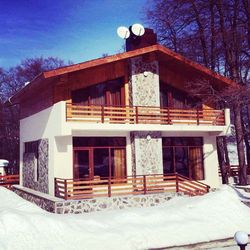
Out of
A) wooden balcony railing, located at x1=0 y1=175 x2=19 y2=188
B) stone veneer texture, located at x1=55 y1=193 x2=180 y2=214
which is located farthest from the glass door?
wooden balcony railing, located at x1=0 y1=175 x2=19 y2=188

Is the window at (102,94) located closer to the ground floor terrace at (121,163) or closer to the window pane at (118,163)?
the ground floor terrace at (121,163)

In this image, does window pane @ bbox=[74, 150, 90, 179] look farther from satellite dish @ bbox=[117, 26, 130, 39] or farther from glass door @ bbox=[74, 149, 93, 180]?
satellite dish @ bbox=[117, 26, 130, 39]

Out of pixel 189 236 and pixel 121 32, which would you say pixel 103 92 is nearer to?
pixel 121 32

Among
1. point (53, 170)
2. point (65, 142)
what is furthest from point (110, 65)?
point (53, 170)

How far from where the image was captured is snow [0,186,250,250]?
9.98 metres

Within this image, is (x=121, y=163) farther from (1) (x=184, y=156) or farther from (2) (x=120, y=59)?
(2) (x=120, y=59)

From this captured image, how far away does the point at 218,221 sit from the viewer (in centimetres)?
1249

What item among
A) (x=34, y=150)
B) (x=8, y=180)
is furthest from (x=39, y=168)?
(x=8, y=180)

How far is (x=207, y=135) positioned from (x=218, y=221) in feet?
28.9

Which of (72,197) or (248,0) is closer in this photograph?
(72,197)

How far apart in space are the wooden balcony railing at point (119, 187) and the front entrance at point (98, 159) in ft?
1.28

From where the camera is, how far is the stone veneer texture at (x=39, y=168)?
18.0 metres

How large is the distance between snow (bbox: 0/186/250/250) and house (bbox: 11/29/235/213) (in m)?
3.41

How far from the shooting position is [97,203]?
50.4ft
